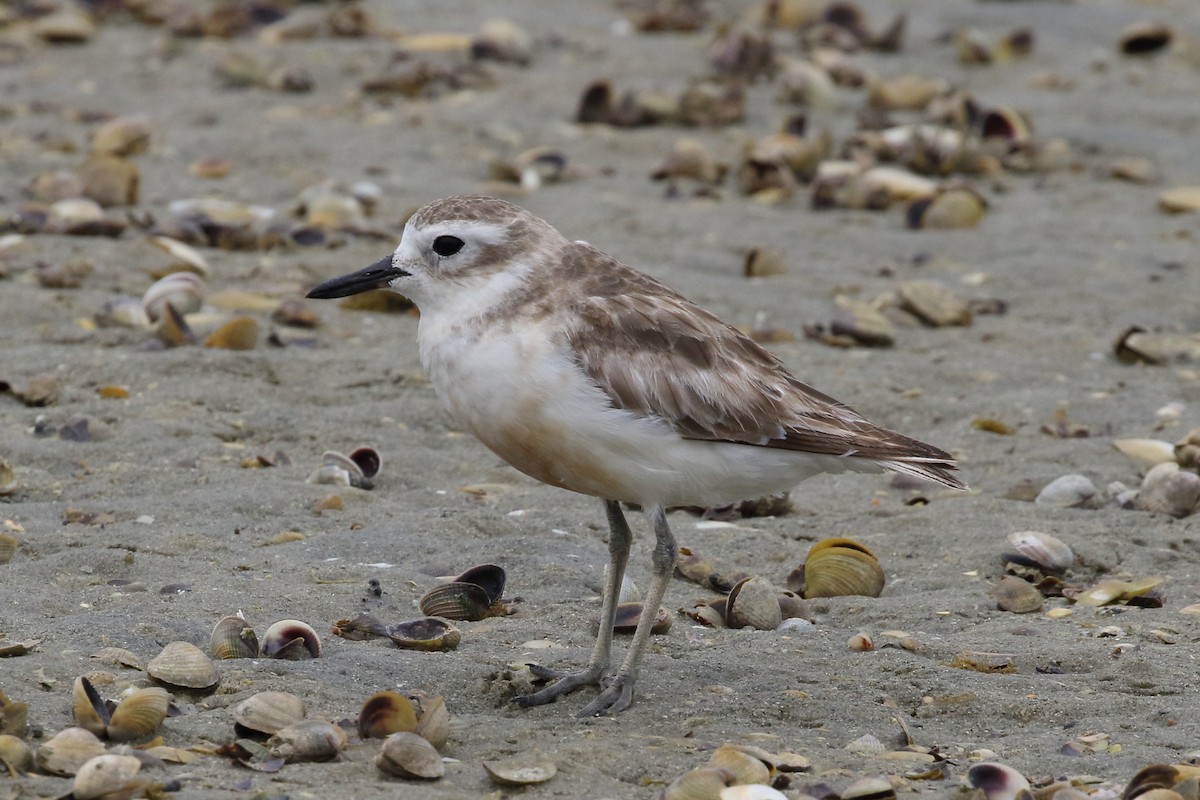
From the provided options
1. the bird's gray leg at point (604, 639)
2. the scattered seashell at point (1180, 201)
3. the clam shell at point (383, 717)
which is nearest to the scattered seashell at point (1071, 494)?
the bird's gray leg at point (604, 639)

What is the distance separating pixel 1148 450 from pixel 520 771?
4.20 metres

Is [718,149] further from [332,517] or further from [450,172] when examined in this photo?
[332,517]

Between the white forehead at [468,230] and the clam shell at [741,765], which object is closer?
the clam shell at [741,765]

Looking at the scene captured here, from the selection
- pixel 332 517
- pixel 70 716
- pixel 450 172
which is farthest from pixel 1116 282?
pixel 70 716

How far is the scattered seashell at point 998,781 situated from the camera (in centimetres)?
427

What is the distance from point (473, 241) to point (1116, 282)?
5843 mm

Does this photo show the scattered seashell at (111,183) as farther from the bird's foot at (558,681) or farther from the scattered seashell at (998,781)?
the scattered seashell at (998,781)

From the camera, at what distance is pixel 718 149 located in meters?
12.3

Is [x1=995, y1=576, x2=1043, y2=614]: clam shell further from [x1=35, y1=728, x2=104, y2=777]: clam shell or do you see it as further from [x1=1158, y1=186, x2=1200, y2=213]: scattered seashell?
[x1=1158, y1=186, x2=1200, y2=213]: scattered seashell

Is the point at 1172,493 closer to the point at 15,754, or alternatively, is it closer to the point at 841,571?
the point at 841,571

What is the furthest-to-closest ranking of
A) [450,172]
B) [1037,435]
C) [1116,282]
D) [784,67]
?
[784,67], [450,172], [1116,282], [1037,435]

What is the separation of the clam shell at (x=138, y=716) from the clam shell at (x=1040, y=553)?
346cm

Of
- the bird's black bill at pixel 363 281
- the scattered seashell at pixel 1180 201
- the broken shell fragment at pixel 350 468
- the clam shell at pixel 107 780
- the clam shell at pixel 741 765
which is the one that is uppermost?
the bird's black bill at pixel 363 281

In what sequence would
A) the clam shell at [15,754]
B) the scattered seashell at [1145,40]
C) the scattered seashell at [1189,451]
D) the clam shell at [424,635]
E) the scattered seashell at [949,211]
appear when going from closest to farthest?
the clam shell at [15,754] < the clam shell at [424,635] < the scattered seashell at [1189,451] < the scattered seashell at [949,211] < the scattered seashell at [1145,40]
